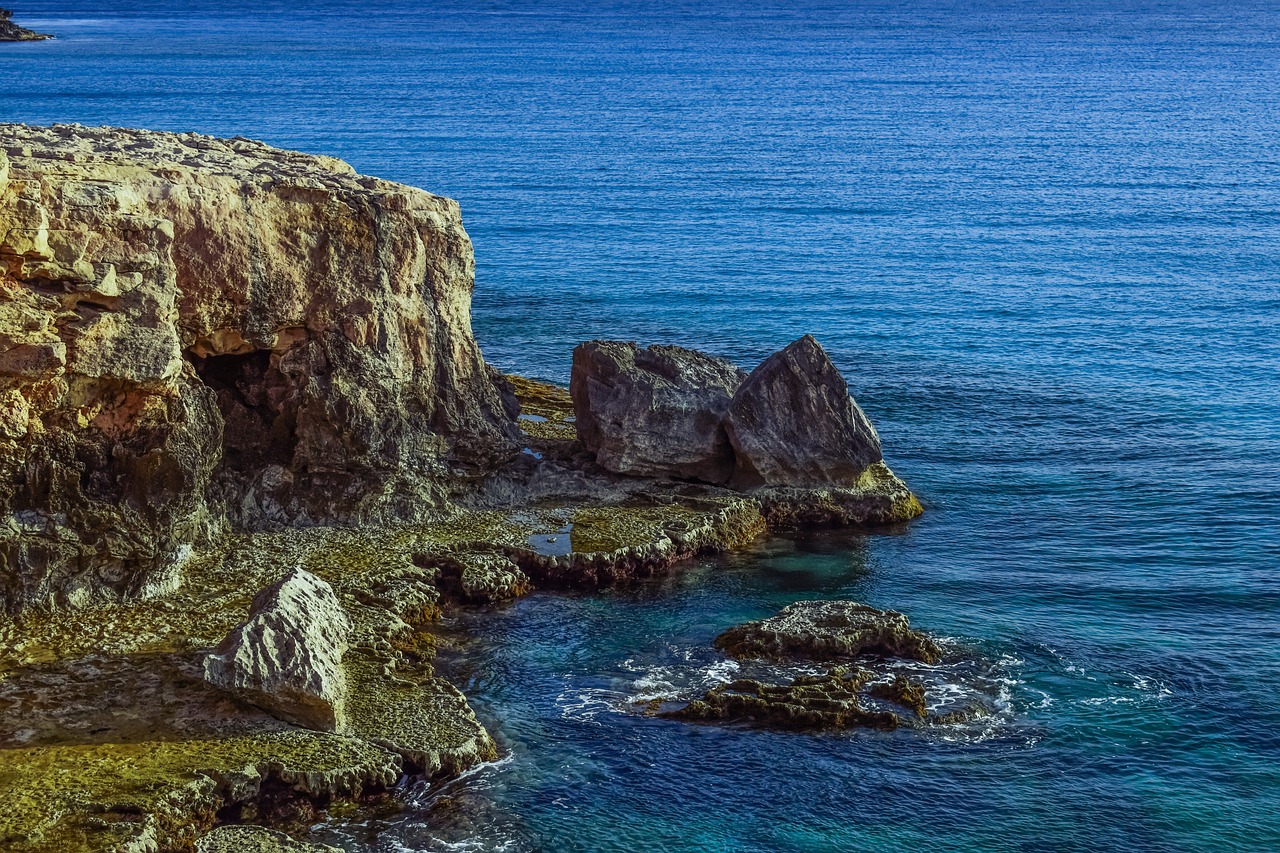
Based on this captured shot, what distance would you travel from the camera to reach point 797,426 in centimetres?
3938

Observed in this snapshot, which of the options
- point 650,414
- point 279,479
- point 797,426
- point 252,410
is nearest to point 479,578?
point 279,479

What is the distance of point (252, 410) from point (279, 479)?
1853 mm

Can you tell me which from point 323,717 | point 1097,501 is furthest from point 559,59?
point 323,717

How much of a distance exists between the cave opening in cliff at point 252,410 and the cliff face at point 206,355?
49mm

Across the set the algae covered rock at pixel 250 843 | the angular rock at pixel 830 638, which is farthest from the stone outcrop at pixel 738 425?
the algae covered rock at pixel 250 843

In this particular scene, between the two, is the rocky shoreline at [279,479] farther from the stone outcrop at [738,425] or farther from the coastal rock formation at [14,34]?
the coastal rock formation at [14,34]

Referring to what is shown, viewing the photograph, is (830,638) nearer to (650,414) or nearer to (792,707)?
(792,707)

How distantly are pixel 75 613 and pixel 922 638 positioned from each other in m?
17.8

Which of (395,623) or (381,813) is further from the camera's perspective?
(395,623)

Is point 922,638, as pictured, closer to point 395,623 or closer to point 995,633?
point 995,633

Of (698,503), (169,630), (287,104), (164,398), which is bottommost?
(169,630)

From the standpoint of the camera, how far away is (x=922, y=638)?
31016 millimetres

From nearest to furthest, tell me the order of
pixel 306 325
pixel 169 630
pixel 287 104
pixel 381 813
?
pixel 381 813, pixel 169 630, pixel 306 325, pixel 287 104

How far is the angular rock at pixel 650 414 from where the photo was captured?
128ft
